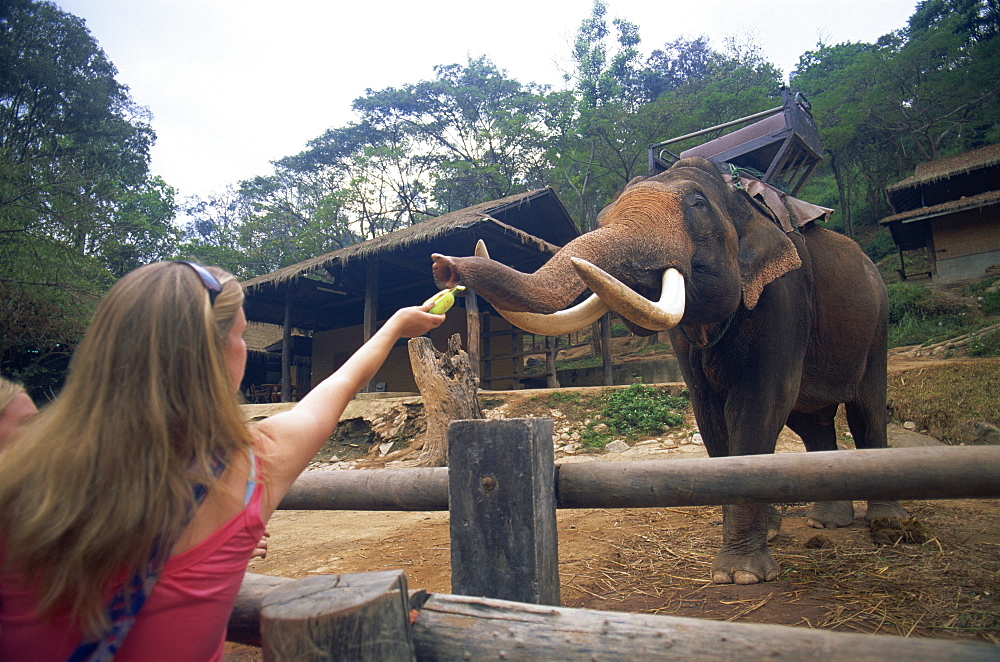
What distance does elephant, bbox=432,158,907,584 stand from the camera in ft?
8.79

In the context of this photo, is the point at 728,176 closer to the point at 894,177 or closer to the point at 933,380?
the point at 933,380

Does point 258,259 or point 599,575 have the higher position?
point 258,259

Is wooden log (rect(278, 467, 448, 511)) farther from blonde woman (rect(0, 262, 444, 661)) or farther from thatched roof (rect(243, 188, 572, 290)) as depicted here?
thatched roof (rect(243, 188, 572, 290))

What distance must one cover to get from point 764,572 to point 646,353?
17.8 meters

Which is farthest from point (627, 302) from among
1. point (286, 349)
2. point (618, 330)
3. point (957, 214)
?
point (618, 330)

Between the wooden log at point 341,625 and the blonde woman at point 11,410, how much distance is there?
0.85 meters

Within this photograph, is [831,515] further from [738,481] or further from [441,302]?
[441,302]

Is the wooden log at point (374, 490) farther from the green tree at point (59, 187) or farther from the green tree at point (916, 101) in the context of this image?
the green tree at point (916, 101)

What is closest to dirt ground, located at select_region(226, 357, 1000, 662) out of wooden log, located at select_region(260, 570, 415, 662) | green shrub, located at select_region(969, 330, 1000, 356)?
wooden log, located at select_region(260, 570, 415, 662)

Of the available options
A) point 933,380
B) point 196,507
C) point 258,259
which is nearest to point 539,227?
point 933,380

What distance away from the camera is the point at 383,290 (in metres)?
15.2

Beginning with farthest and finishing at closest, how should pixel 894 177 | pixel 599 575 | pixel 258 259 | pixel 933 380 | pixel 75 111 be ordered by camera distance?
pixel 258 259 < pixel 894 177 < pixel 75 111 < pixel 933 380 < pixel 599 575

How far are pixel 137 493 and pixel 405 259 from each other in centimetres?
1228

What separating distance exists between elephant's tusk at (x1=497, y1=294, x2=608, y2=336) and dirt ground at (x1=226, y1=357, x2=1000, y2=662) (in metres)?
1.28
